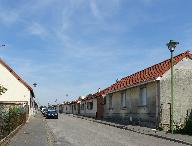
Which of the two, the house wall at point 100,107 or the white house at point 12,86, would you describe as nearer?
the white house at point 12,86

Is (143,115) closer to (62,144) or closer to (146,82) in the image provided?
(146,82)

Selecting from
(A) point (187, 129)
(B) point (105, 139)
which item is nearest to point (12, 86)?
(A) point (187, 129)

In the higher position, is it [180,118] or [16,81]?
[16,81]

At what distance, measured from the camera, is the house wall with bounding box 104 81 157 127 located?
1276 inches

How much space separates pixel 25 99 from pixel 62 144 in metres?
37.8

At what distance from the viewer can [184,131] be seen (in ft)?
83.4

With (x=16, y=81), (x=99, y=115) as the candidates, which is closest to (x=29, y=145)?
(x=16, y=81)

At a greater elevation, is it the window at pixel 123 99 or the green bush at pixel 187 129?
A: the window at pixel 123 99

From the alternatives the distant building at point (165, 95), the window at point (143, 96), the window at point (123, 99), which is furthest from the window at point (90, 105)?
the window at point (143, 96)

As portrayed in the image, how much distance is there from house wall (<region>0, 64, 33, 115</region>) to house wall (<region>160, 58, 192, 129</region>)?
27.5 metres

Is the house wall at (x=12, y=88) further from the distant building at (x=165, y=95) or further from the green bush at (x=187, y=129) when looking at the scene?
the green bush at (x=187, y=129)

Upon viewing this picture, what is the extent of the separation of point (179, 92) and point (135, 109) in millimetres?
6934

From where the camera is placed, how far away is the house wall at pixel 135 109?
32.4 meters

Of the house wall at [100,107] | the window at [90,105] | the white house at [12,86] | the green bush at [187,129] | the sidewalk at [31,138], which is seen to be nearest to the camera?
the sidewalk at [31,138]
